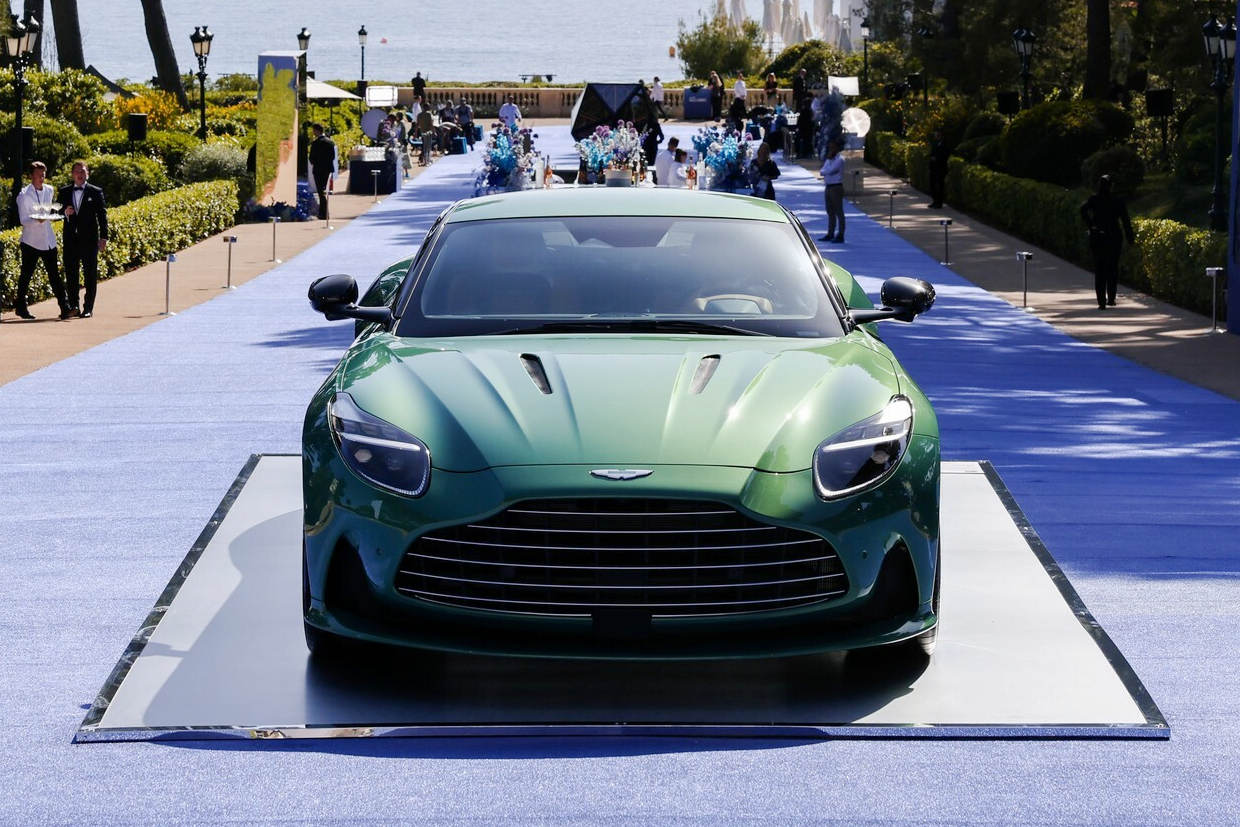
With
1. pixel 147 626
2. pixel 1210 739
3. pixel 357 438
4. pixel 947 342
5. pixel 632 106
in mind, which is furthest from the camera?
pixel 632 106

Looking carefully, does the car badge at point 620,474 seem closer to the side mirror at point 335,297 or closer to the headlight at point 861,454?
the headlight at point 861,454

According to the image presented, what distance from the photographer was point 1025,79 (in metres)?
40.1

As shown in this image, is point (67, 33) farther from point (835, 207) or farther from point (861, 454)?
point (861, 454)

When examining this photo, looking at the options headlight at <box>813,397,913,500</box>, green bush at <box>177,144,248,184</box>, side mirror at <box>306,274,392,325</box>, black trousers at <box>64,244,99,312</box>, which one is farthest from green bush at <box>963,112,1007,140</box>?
headlight at <box>813,397,913,500</box>

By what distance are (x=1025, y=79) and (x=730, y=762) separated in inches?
1451

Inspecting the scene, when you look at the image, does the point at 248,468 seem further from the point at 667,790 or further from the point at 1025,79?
the point at 1025,79

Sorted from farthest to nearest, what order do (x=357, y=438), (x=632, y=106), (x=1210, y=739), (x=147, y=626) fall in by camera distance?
1. (x=632, y=106)
2. (x=147, y=626)
3. (x=357, y=438)
4. (x=1210, y=739)

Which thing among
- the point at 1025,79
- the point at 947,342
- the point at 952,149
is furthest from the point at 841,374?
the point at 952,149

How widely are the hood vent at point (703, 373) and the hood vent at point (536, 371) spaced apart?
49 cm

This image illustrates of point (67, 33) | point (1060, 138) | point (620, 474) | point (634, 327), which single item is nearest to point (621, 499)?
point (620, 474)

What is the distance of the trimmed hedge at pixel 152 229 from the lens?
828 inches

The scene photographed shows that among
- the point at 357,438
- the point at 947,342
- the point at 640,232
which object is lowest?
the point at 947,342

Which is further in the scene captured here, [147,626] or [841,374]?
[147,626]

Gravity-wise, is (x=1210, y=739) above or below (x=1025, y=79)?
below
